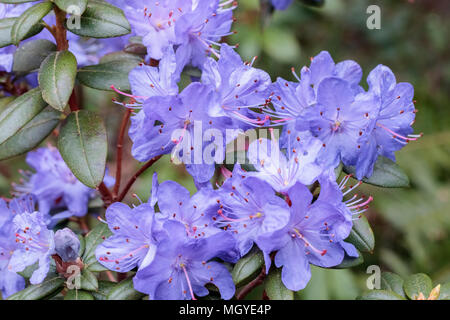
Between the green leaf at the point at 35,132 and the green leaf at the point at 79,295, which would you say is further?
the green leaf at the point at 35,132

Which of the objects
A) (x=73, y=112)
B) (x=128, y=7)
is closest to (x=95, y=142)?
(x=73, y=112)

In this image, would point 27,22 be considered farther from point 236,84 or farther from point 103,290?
point 103,290

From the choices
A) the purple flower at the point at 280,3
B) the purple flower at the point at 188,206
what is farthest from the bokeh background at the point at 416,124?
the purple flower at the point at 188,206

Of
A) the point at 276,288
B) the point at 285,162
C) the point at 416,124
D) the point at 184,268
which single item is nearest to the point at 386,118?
the point at 285,162

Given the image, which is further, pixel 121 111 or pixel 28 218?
pixel 121 111

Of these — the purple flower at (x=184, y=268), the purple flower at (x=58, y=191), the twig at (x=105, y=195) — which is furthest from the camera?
the purple flower at (x=58, y=191)

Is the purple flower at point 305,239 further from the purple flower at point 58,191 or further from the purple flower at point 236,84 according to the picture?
the purple flower at point 58,191

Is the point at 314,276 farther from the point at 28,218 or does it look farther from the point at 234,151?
the point at 28,218
